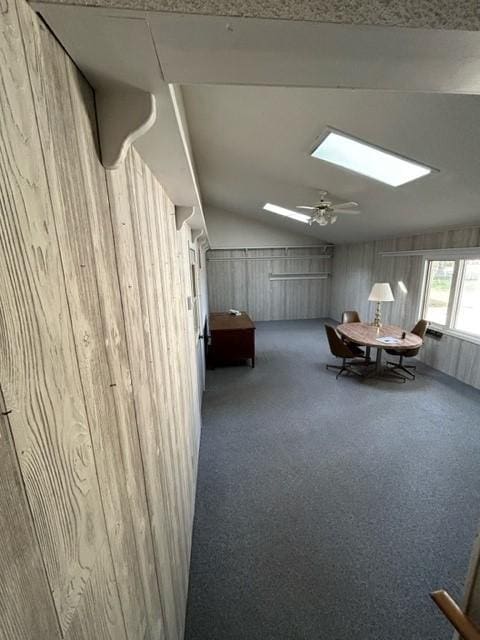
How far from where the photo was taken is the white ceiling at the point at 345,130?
5.70 ft

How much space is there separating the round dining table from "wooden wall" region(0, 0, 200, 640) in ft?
11.9

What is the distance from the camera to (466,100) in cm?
153

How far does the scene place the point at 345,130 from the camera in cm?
209

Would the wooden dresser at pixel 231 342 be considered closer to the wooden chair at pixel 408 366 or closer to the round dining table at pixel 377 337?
the round dining table at pixel 377 337

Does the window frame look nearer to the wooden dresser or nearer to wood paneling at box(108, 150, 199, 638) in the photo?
the wooden dresser

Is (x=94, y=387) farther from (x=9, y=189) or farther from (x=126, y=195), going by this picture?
(x=126, y=195)

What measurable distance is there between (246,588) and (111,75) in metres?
Result: 2.25

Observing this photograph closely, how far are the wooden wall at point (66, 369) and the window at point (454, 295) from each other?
15.1 ft

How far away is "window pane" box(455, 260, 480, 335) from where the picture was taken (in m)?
3.78

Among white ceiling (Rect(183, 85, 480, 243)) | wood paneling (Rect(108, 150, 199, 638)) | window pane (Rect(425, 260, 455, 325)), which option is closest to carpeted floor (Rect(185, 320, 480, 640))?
wood paneling (Rect(108, 150, 199, 638))

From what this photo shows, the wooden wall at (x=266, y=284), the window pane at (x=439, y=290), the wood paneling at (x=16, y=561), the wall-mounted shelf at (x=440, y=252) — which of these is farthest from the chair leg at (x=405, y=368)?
the wood paneling at (x=16, y=561)

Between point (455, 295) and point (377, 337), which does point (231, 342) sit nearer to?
point (377, 337)

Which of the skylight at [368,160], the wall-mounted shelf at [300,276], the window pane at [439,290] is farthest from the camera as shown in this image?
the wall-mounted shelf at [300,276]

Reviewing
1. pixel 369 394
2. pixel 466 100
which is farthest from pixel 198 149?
pixel 369 394
